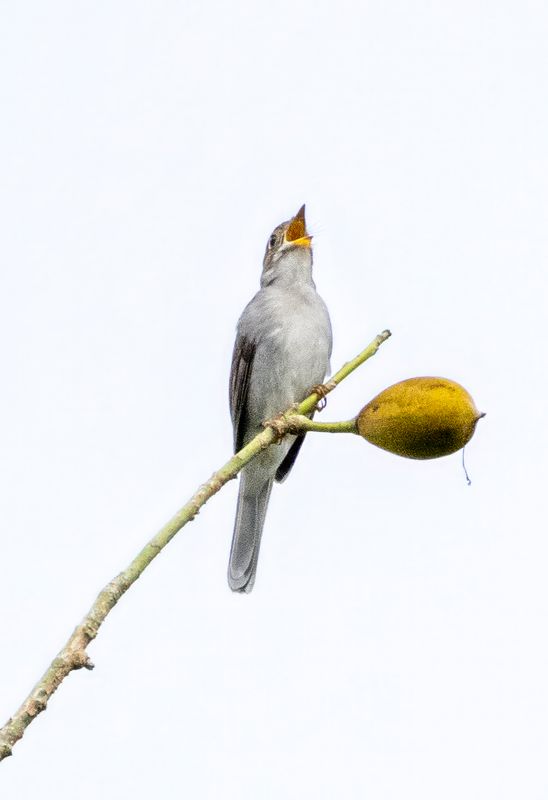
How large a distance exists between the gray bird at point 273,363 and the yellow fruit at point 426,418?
193 inches

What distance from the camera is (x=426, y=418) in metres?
3.28

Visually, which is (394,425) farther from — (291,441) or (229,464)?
(291,441)

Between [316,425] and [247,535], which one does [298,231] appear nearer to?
[247,535]

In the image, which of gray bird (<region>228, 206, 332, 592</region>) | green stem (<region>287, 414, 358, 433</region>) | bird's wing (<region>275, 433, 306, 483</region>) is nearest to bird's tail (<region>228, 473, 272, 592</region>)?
gray bird (<region>228, 206, 332, 592</region>)

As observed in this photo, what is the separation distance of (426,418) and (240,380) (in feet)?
18.3

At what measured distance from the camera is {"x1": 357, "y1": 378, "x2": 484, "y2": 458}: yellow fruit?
3.24 meters

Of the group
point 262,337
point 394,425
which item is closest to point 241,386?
point 262,337

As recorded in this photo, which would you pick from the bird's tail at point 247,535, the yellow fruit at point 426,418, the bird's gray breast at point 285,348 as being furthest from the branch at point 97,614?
the bird's tail at point 247,535

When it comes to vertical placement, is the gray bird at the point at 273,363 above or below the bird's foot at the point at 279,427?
above

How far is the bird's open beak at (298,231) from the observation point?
8.98 metres

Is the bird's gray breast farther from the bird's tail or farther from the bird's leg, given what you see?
the bird's leg

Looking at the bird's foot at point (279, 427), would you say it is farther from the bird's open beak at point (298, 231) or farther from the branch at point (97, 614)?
the bird's open beak at point (298, 231)

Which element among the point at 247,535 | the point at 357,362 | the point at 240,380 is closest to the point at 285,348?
the point at 240,380

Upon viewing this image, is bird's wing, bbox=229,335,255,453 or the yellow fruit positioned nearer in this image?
the yellow fruit
